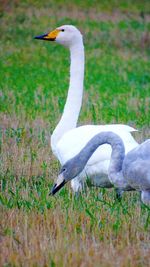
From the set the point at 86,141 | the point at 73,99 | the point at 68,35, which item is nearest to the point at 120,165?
the point at 86,141

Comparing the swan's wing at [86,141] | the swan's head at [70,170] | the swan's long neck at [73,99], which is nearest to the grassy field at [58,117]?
the swan's head at [70,170]

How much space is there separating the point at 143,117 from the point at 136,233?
6031mm

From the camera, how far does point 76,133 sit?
8.34m

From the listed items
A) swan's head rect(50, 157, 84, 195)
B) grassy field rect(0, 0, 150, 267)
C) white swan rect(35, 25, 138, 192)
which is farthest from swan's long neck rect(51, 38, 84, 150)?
swan's head rect(50, 157, 84, 195)

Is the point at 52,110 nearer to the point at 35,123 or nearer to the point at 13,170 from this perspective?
the point at 35,123

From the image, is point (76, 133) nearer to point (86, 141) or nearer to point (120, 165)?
point (86, 141)

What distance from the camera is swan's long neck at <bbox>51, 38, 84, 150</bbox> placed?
8992 mm

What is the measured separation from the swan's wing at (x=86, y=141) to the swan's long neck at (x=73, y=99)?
51 centimetres

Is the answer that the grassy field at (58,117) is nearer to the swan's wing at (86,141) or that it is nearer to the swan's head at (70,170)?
the swan's head at (70,170)

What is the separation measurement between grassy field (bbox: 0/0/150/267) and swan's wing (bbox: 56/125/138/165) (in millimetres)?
356

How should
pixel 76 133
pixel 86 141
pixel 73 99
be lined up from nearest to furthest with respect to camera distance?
pixel 86 141
pixel 76 133
pixel 73 99

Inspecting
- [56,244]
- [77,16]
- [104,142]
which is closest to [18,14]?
[77,16]

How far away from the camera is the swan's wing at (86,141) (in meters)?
7.85

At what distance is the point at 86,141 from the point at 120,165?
2.62 ft
